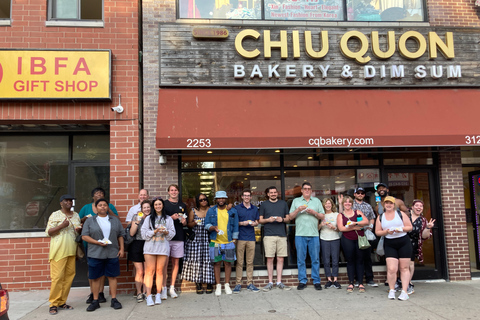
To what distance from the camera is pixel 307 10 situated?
8211mm

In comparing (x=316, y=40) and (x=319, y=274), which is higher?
(x=316, y=40)

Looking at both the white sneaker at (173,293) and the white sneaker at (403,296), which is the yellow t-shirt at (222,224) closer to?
the white sneaker at (173,293)

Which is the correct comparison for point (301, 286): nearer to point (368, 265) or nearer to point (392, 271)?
point (368, 265)

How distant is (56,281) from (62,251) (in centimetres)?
49

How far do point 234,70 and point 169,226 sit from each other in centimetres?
352

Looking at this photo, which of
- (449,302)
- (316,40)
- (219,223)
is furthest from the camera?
(316,40)

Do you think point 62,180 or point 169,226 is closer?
point 169,226

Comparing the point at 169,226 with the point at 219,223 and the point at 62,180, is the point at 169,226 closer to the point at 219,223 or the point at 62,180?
the point at 219,223

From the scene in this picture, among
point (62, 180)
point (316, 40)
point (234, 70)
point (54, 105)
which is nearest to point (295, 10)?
point (316, 40)

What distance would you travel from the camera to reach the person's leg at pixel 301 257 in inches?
281

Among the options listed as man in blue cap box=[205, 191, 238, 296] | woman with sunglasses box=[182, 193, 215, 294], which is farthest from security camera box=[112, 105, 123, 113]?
man in blue cap box=[205, 191, 238, 296]

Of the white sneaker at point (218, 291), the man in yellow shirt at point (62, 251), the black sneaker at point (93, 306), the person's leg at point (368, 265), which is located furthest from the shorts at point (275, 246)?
the man in yellow shirt at point (62, 251)

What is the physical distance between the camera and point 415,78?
25.9 feet

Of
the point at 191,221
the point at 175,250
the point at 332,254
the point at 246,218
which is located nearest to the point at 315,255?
the point at 332,254
